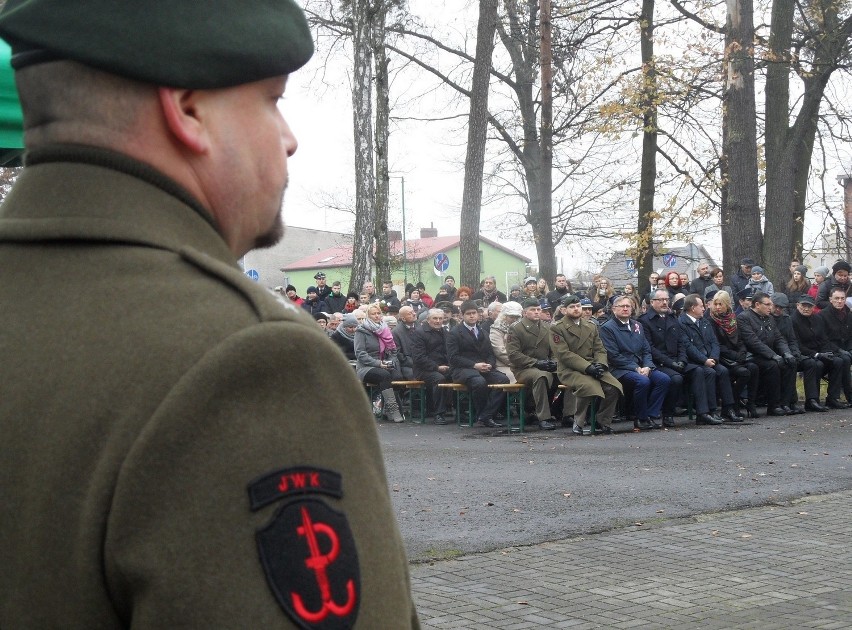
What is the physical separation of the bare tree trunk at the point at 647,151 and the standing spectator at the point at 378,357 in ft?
24.6

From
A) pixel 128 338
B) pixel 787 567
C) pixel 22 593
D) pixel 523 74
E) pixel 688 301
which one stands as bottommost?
pixel 787 567

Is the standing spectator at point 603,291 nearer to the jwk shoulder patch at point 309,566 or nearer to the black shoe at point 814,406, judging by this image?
the black shoe at point 814,406

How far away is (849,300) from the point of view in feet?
61.7

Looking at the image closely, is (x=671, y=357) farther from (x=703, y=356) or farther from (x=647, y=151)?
(x=647, y=151)

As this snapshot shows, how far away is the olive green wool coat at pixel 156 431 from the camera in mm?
1103

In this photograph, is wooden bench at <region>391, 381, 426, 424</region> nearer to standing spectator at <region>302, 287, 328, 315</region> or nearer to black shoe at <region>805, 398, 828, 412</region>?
standing spectator at <region>302, 287, 328, 315</region>

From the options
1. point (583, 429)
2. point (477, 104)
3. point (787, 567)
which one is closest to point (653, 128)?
point (477, 104)

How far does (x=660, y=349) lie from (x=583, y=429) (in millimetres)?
1982

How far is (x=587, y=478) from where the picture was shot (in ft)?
35.2

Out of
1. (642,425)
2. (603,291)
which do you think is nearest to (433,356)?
(642,425)

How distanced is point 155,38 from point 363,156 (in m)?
22.6

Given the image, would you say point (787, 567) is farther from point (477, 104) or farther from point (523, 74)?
point (523, 74)

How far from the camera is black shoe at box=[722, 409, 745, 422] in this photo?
663 inches

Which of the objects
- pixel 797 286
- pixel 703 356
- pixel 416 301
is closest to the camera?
pixel 703 356
